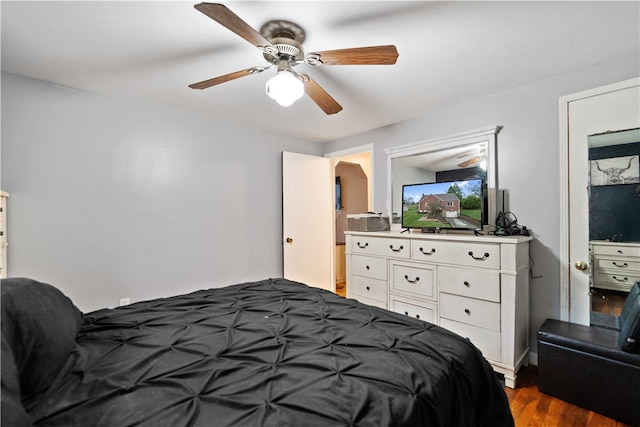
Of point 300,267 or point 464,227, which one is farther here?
point 300,267

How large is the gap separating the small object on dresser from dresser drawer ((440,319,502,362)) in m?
1.24

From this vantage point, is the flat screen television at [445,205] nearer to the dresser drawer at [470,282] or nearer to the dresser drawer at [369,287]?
the dresser drawer at [470,282]

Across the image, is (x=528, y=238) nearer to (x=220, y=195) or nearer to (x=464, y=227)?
(x=464, y=227)

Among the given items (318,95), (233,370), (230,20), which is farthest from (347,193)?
(233,370)

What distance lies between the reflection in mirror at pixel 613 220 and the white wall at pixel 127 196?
3.09 metres

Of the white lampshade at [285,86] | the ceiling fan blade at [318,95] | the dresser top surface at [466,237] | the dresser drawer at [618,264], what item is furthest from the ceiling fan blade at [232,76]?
the dresser drawer at [618,264]

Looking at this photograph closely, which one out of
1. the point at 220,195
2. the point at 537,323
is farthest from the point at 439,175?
the point at 220,195

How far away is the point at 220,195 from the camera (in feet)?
10.8

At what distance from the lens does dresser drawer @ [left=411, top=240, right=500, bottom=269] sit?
2201 millimetres

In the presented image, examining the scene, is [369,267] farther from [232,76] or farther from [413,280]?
[232,76]

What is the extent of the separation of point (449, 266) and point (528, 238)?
2.11 ft

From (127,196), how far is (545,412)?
3648 millimetres

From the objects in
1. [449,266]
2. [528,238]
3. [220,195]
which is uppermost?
[220,195]

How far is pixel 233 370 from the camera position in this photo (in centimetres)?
92
